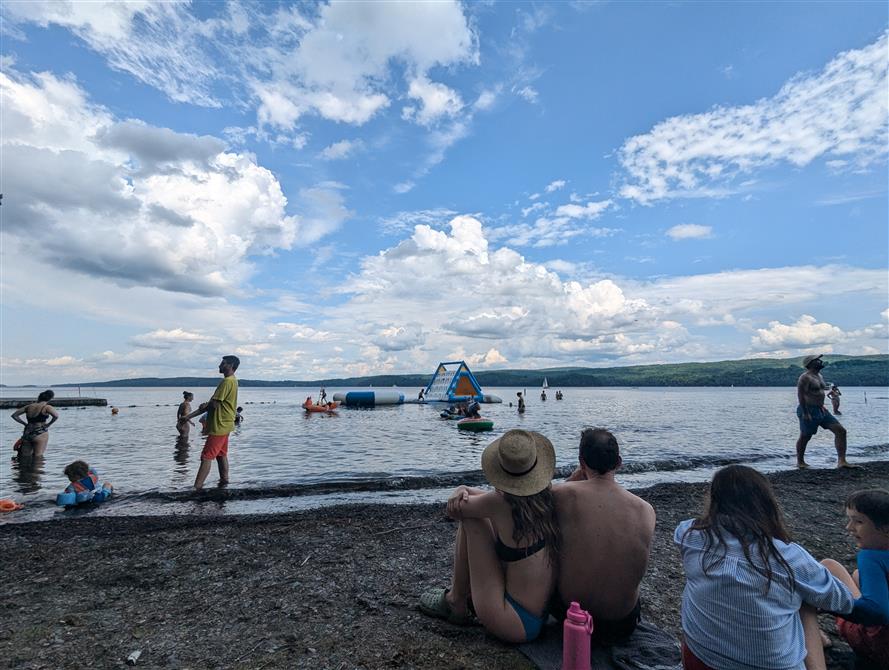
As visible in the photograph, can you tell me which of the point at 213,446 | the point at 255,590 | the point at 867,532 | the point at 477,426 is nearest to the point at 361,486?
the point at 213,446

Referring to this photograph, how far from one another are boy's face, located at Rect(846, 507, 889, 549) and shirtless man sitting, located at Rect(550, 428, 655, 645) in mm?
1100

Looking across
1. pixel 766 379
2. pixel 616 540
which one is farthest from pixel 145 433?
pixel 766 379

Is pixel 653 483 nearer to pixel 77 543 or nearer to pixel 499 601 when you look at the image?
pixel 499 601

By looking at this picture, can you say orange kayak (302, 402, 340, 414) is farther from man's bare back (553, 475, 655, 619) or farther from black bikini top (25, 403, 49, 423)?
man's bare back (553, 475, 655, 619)

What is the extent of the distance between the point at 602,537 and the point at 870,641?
167 centimetres

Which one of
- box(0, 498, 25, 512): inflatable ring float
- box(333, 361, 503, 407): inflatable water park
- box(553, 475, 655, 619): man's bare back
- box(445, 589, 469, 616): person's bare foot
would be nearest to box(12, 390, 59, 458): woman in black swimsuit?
box(0, 498, 25, 512): inflatable ring float

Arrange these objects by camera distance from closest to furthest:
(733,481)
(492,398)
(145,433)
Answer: (733,481) < (145,433) < (492,398)

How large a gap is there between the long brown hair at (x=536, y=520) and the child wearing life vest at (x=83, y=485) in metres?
9.78

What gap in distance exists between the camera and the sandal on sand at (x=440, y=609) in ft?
13.0

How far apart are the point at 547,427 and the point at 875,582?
25097 millimetres

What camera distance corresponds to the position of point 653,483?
39.2 feet

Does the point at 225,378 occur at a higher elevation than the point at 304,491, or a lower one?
higher

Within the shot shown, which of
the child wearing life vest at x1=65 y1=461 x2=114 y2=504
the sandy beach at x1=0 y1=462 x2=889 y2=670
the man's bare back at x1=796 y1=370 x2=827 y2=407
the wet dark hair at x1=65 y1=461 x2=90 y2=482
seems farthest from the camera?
the man's bare back at x1=796 y1=370 x2=827 y2=407

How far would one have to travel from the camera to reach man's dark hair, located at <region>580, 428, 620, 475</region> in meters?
3.39
